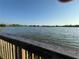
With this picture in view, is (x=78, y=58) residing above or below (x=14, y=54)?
above

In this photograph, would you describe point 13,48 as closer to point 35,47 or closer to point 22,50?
point 22,50

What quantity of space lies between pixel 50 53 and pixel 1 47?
2.45m

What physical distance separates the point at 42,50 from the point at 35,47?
7.0 inches

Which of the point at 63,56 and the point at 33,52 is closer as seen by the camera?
the point at 63,56

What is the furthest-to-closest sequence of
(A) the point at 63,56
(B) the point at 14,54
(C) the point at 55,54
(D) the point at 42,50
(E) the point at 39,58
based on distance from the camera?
(B) the point at 14,54 < (E) the point at 39,58 < (D) the point at 42,50 < (C) the point at 55,54 < (A) the point at 63,56

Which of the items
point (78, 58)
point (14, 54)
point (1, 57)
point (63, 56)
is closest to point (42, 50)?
point (63, 56)

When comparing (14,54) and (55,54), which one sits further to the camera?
(14,54)

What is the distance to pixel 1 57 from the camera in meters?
3.49

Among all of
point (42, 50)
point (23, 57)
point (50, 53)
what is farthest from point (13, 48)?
point (50, 53)

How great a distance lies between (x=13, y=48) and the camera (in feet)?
8.50

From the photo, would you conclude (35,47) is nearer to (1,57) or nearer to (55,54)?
(55,54)

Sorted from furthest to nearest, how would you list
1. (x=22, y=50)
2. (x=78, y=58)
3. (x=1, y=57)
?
1. (x=1, y=57)
2. (x=22, y=50)
3. (x=78, y=58)

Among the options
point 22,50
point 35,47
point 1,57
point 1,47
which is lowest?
point 1,57

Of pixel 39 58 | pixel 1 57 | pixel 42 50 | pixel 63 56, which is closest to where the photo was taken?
pixel 63 56
